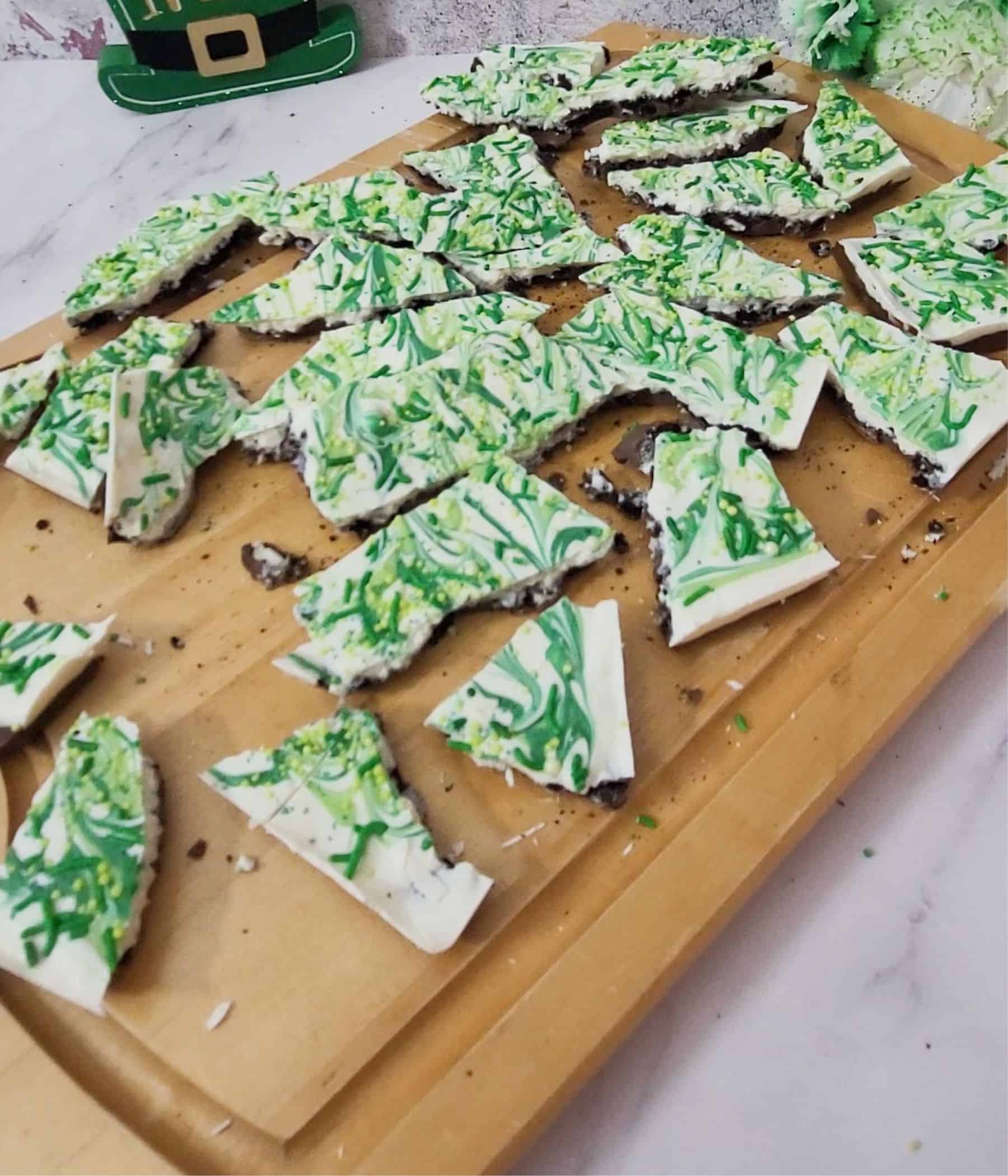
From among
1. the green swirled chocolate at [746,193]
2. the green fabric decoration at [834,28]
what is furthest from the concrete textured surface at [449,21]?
the green swirled chocolate at [746,193]

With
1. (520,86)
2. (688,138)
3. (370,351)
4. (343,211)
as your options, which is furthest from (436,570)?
(520,86)

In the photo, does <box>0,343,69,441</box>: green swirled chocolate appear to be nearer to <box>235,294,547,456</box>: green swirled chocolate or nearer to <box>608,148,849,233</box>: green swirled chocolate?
<box>235,294,547,456</box>: green swirled chocolate

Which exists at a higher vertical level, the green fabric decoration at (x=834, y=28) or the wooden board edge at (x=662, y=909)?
the green fabric decoration at (x=834, y=28)

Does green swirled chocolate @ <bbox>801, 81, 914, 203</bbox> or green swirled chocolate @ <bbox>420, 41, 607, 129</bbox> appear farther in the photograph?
green swirled chocolate @ <bbox>420, 41, 607, 129</bbox>

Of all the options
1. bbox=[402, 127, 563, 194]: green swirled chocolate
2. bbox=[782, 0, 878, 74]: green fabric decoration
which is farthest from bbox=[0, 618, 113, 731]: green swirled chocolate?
bbox=[782, 0, 878, 74]: green fabric decoration

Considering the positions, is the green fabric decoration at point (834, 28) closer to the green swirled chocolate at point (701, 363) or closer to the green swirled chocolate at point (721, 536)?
the green swirled chocolate at point (701, 363)

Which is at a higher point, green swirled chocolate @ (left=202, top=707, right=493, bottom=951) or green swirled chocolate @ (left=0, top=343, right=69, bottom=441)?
green swirled chocolate @ (left=0, top=343, right=69, bottom=441)

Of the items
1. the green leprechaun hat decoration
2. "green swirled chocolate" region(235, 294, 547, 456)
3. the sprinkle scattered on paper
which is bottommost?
the sprinkle scattered on paper
